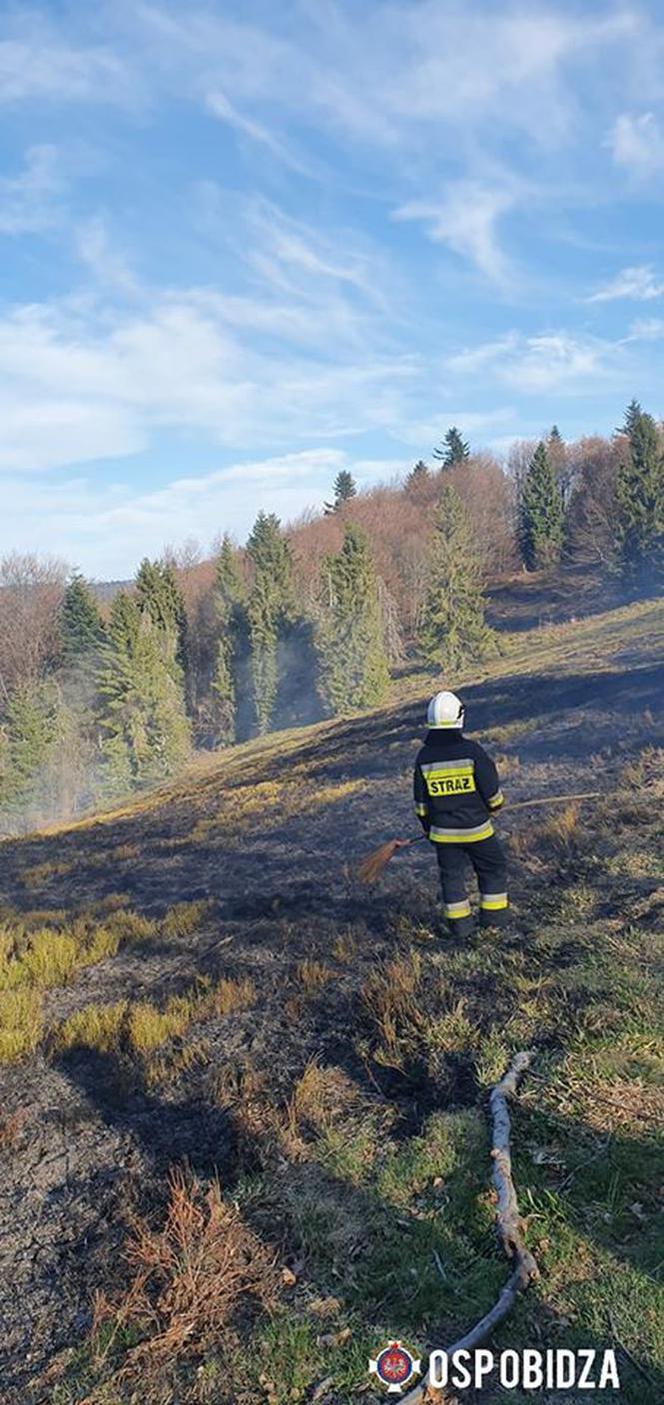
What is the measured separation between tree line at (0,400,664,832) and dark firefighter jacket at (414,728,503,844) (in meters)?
34.5

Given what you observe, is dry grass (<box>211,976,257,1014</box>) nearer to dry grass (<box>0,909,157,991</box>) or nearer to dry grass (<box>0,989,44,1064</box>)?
dry grass (<box>0,989,44,1064</box>)

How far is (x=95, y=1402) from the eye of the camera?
2770 mm

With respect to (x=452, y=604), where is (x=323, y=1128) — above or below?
below

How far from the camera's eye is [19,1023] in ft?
21.4

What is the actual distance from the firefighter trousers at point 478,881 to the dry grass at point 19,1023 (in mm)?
3655

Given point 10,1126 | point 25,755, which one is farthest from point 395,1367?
point 25,755

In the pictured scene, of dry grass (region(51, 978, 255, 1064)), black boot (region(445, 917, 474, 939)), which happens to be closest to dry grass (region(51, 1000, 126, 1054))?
dry grass (region(51, 978, 255, 1064))

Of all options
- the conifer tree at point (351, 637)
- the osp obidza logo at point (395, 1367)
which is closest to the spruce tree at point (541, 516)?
the conifer tree at point (351, 637)

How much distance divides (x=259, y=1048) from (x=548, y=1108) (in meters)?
2.29

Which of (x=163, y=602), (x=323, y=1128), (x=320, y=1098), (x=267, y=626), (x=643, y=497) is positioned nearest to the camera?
(x=323, y=1128)

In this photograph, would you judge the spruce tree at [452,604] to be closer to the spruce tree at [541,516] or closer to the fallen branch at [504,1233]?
the spruce tree at [541,516]

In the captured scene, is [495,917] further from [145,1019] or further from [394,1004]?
[145,1019]

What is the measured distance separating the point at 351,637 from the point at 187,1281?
42.9 metres

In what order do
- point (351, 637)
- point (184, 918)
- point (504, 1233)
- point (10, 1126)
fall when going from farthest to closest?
1. point (351, 637)
2. point (184, 918)
3. point (10, 1126)
4. point (504, 1233)
